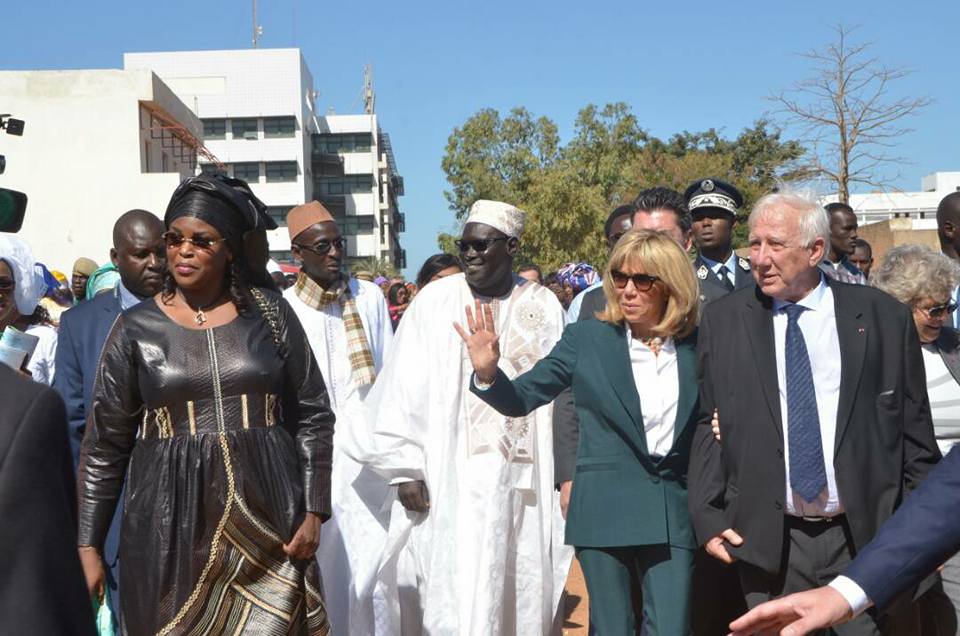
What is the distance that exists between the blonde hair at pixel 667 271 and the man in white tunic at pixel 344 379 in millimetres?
2257

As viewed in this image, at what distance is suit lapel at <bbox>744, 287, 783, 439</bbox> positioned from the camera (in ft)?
15.2

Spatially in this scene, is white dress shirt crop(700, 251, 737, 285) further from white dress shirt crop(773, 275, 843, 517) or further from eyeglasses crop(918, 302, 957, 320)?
white dress shirt crop(773, 275, 843, 517)

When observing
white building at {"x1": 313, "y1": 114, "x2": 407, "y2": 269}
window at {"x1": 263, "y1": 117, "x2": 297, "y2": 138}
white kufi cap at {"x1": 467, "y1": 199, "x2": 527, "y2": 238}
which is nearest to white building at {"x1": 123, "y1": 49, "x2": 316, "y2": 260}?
window at {"x1": 263, "y1": 117, "x2": 297, "y2": 138}

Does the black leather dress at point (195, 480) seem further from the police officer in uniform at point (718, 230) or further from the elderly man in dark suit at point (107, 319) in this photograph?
the police officer in uniform at point (718, 230)

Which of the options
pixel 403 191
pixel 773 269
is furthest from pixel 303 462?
pixel 403 191

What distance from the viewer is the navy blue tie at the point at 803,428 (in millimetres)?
4520

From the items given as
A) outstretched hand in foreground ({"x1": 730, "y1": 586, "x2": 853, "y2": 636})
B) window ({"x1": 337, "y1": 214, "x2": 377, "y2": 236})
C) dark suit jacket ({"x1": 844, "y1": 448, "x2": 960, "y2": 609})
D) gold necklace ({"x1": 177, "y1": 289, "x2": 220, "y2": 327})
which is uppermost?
window ({"x1": 337, "y1": 214, "x2": 377, "y2": 236})

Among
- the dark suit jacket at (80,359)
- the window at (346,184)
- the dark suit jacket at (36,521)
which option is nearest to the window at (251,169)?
the window at (346,184)

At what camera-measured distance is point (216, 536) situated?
15.1ft

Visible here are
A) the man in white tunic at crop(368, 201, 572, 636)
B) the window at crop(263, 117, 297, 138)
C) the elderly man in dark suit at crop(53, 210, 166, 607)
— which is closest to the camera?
the elderly man in dark suit at crop(53, 210, 166, 607)

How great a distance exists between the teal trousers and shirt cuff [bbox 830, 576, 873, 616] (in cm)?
230

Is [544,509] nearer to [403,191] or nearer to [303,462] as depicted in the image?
[303,462]

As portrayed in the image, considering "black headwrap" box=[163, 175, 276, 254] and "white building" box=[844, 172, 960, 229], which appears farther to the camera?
"white building" box=[844, 172, 960, 229]

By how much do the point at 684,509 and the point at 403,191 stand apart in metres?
120
